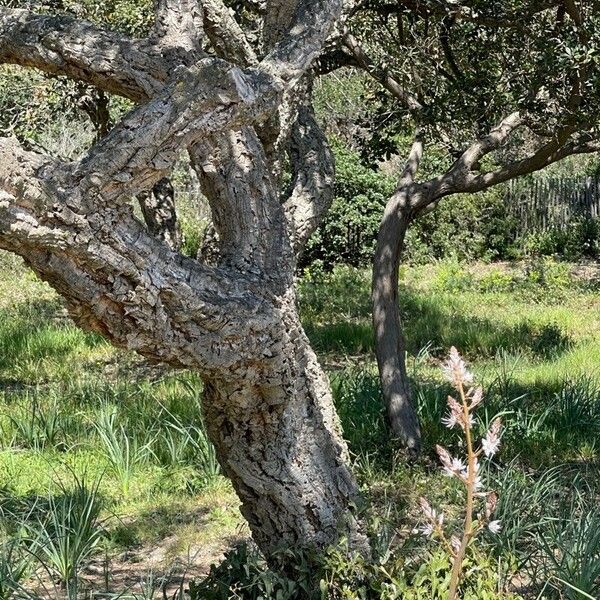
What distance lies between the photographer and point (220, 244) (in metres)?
3.39

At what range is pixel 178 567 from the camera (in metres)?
4.34

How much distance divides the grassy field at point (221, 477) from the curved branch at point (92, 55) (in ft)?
5.60

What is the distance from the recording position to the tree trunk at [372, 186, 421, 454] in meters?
5.41

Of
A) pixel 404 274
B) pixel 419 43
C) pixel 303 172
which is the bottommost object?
pixel 404 274

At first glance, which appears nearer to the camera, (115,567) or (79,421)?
(115,567)

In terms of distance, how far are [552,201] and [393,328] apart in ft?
41.2

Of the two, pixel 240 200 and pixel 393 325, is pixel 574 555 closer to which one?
pixel 240 200

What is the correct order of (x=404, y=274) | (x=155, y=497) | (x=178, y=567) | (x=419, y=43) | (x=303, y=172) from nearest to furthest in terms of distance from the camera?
(x=178, y=567)
(x=303, y=172)
(x=155, y=497)
(x=419, y=43)
(x=404, y=274)

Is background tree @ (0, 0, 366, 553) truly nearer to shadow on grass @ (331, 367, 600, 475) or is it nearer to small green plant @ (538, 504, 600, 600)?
small green plant @ (538, 504, 600, 600)

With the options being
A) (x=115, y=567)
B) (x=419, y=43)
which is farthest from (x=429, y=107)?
(x=115, y=567)

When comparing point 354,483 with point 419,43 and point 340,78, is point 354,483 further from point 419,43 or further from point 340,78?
point 340,78

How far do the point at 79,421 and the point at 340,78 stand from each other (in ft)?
34.3

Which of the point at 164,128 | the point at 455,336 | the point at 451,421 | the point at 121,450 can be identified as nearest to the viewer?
the point at 451,421

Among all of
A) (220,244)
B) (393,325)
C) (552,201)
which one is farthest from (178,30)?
(552,201)
